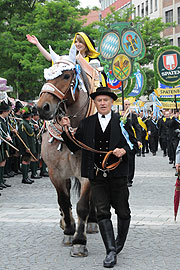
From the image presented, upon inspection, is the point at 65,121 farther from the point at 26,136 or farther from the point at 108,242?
the point at 26,136

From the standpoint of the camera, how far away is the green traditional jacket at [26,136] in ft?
47.6

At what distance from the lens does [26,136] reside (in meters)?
14.6

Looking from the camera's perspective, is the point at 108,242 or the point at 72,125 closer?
the point at 108,242

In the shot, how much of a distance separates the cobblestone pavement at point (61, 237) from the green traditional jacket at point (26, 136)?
9.82 feet

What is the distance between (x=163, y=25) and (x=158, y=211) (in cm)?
3428

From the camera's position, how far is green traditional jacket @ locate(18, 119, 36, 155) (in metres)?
14.5

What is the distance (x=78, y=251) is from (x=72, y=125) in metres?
1.50

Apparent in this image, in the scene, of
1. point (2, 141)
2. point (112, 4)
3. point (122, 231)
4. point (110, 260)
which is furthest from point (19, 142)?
point (112, 4)

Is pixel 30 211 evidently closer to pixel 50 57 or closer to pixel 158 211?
pixel 158 211

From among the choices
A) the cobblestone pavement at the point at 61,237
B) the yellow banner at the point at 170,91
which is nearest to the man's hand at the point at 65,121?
the cobblestone pavement at the point at 61,237

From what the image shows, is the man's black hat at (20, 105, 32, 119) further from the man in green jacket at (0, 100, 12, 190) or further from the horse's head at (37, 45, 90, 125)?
the horse's head at (37, 45, 90, 125)

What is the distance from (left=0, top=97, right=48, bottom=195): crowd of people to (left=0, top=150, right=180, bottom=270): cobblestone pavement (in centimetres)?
191

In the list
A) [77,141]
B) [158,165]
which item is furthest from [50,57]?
[158,165]

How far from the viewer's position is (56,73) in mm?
5965
